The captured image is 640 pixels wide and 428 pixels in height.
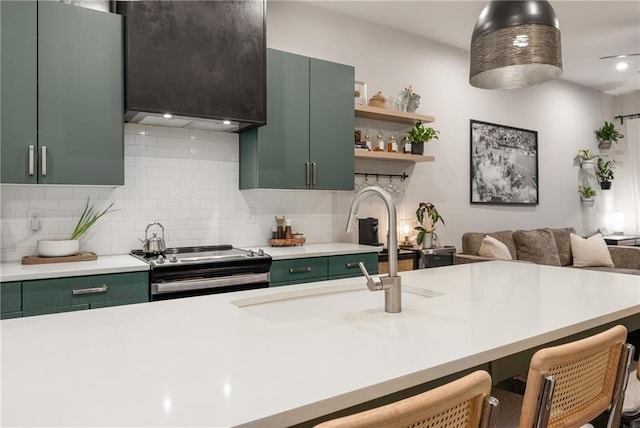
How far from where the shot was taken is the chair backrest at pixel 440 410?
0.77 m

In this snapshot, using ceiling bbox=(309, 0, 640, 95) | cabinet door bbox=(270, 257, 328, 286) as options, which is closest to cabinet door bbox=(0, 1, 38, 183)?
cabinet door bbox=(270, 257, 328, 286)

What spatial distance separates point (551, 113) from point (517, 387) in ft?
18.7

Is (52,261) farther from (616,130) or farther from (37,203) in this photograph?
(616,130)

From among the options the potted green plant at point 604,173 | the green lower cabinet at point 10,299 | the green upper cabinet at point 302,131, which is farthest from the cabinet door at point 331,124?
the potted green plant at point 604,173

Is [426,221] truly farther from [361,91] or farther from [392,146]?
[361,91]

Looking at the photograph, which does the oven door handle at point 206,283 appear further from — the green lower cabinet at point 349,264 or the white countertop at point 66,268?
the green lower cabinet at point 349,264

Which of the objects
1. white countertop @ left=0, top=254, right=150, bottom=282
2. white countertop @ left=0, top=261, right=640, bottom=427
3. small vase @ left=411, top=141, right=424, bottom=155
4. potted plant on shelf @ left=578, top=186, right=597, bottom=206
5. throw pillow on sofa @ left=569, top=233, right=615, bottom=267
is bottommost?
throw pillow on sofa @ left=569, top=233, right=615, bottom=267

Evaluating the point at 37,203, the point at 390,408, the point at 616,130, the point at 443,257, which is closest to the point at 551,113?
the point at 616,130

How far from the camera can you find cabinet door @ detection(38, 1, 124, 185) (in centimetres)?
265

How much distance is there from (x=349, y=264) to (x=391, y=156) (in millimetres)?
1247

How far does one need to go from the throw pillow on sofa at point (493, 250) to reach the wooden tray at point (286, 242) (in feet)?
6.67

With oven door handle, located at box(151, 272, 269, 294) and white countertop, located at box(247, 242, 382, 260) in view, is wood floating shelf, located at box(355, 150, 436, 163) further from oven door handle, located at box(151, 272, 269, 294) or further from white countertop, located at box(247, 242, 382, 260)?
oven door handle, located at box(151, 272, 269, 294)

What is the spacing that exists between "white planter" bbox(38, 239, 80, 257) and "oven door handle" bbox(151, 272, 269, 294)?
634mm

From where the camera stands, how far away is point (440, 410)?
85cm
